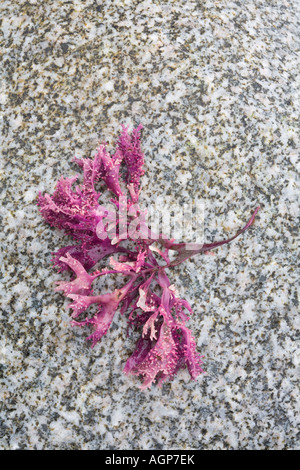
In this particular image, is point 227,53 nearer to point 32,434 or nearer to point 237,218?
point 237,218

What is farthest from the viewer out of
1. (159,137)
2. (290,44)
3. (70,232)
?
(290,44)

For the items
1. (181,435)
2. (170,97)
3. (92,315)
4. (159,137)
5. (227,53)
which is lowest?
(181,435)

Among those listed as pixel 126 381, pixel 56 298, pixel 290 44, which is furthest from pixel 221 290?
pixel 290 44

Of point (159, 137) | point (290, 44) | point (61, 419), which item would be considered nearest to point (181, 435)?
point (61, 419)

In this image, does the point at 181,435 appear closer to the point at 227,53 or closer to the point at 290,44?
the point at 227,53

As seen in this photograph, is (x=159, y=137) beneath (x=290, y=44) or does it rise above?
beneath

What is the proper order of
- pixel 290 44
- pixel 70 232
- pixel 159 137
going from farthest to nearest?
pixel 290 44 → pixel 159 137 → pixel 70 232

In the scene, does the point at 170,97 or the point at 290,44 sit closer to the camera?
the point at 170,97
